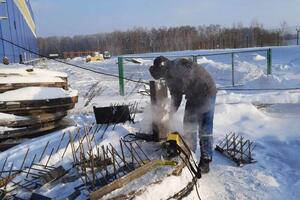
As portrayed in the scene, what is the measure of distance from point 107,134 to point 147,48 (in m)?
59.2

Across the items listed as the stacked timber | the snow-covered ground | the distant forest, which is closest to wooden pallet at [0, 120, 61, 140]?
the stacked timber

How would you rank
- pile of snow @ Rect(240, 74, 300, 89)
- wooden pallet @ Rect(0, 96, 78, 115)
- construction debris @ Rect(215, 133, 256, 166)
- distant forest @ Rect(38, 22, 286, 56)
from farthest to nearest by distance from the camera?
distant forest @ Rect(38, 22, 286, 56)
pile of snow @ Rect(240, 74, 300, 89)
wooden pallet @ Rect(0, 96, 78, 115)
construction debris @ Rect(215, 133, 256, 166)

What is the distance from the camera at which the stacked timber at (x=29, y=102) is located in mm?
5988

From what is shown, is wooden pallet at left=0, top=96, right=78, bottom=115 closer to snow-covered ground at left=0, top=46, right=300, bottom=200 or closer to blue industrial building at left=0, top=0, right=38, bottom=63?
snow-covered ground at left=0, top=46, right=300, bottom=200

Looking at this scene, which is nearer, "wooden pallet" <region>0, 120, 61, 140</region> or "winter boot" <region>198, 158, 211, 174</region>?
"winter boot" <region>198, 158, 211, 174</region>

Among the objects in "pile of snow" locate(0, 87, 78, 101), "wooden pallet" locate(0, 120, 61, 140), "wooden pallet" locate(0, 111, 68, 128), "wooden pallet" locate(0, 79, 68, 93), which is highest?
"wooden pallet" locate(0, 79, 68, 93)

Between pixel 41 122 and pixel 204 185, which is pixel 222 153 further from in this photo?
pixel 41 122

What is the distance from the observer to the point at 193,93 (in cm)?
509

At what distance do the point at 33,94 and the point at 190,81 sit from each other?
269cm

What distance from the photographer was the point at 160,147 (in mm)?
5016

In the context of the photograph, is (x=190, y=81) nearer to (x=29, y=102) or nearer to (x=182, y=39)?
(x=29, y=102)

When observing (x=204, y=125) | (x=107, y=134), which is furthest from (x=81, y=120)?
(x=204, y=125)

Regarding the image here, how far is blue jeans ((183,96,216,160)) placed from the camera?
16.9 ft

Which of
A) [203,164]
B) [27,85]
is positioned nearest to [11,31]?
[27,85]
